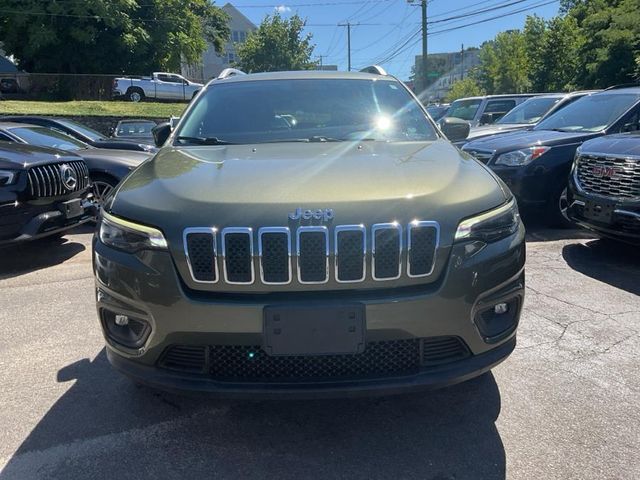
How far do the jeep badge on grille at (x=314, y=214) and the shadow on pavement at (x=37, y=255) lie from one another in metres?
4.39

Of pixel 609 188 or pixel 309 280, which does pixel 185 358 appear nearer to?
pixel 309 280

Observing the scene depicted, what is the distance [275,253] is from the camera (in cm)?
216

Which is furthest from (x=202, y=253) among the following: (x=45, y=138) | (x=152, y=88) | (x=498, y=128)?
(x=152, y=88)

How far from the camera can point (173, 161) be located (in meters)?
2.93

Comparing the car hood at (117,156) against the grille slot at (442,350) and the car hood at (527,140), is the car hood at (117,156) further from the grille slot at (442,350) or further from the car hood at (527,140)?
A: the grille slot at (442,350)

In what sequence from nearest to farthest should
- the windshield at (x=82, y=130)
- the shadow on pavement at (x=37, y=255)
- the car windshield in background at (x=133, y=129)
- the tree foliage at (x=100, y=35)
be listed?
the shadow on pavement at (x=37, y=255) → the windshield at (x=82, y=130) → the car windshield in background at (x=133, y=129) → the tree foliage at (x=100, y=35)

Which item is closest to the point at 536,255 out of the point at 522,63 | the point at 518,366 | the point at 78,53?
the point at 518,366

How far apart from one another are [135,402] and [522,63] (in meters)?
47.7

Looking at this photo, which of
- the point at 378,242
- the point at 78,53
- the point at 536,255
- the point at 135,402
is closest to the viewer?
the point at 378,242

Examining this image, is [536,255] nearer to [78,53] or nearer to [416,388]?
[416,388]

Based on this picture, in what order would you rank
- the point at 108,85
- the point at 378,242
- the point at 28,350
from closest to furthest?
1. the point at 378,242
2. the point at 28,350
3. the point at 108,85

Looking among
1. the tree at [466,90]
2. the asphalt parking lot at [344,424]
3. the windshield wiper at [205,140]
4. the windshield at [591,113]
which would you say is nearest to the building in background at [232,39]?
the tree at [466,90]

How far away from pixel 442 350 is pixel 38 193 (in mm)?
4660

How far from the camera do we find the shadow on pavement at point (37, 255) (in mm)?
5675
